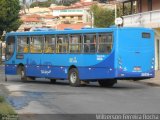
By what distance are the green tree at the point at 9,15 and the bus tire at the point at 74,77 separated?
36.3 metres

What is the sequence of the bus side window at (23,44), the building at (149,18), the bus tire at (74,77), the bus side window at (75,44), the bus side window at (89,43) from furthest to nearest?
the building at (149,18) < the bus side window at (23,44) < the bus side window at (75,44) < the bus tire at (74,77) < the bus side window at (89,43)

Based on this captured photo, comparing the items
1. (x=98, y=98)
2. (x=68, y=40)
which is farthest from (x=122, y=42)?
(x=98, y=98)

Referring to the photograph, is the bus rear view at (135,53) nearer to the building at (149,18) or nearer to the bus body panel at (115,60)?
the bus body panel at (115,60)

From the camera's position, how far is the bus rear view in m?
24.2

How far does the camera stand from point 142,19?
42.6 metres

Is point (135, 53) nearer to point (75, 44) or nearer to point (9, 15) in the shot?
point (75, 44)

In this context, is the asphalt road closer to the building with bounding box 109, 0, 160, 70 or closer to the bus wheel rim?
the bus wheel rim

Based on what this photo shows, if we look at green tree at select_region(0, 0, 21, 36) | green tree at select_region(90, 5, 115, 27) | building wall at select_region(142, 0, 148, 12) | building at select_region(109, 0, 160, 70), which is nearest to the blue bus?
building at select_region(109, 0, 160, 70)

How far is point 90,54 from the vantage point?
25.5 m

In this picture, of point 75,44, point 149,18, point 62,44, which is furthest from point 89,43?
point 149,18

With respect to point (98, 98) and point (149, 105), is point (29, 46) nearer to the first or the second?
point (98, 98)

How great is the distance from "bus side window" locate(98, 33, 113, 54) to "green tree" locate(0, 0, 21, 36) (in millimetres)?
37968

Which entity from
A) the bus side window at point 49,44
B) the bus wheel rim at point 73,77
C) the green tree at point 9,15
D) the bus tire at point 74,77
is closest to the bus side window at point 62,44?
the bus side window at point 49,44

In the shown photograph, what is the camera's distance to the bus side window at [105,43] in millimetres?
24422
